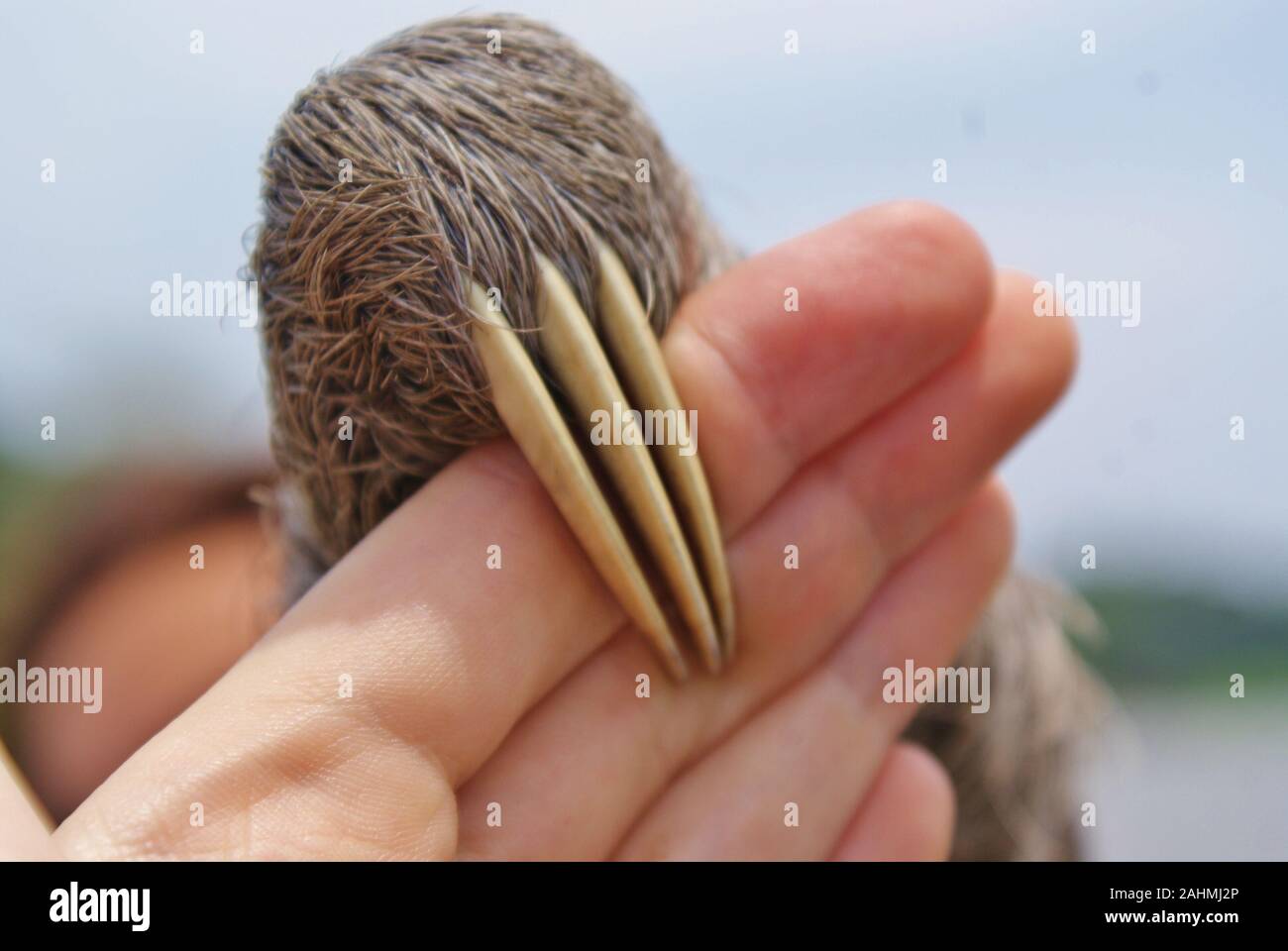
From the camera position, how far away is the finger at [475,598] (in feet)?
3.51

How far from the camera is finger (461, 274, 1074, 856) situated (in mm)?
1319

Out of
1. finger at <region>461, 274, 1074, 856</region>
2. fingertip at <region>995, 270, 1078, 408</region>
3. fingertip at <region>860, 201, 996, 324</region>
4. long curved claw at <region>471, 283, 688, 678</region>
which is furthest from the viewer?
fingertip at <region>995, 270, 1078, 408</region>

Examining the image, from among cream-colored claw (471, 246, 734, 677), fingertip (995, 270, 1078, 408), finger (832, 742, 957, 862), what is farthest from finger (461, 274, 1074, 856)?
finger (832, 742, 957, 862)

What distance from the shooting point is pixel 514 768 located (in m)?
1.30

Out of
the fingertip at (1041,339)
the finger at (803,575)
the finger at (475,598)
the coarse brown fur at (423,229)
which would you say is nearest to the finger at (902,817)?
the finger at (803,575)

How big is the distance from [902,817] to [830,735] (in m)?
0.28

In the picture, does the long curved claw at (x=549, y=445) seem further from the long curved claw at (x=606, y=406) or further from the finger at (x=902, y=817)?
the finger at (x=902, y=817)

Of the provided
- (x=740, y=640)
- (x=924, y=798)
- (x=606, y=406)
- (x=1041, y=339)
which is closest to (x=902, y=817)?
(x=924, y=798)

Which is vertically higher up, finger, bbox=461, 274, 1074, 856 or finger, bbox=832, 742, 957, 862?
finger, bbox=461, 274, 1074, 856

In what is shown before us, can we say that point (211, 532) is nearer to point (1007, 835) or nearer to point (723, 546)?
point (723, 546)

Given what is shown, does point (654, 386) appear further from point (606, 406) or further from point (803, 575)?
point (803, 575)

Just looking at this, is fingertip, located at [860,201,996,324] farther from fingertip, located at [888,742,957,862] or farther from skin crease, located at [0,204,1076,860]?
fingertip, located at [888,742,957,862]

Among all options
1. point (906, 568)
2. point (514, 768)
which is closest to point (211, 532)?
point (514, 768)

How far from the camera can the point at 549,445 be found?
3.90ft
